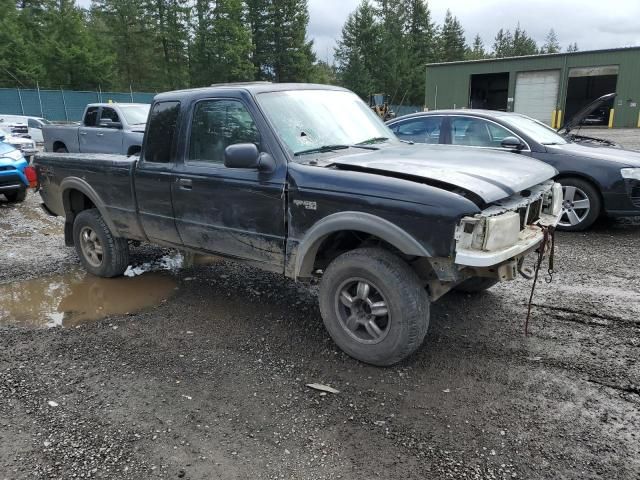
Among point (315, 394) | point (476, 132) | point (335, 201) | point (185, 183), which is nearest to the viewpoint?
point (315, 394)

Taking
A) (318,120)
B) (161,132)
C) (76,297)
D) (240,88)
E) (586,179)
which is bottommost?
(76,297)

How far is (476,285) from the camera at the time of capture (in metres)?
4.80

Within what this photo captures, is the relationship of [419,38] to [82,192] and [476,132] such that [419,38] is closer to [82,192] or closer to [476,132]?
[476,132]

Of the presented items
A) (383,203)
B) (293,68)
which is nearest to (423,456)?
(383,203)

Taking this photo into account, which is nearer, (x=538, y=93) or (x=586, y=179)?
(x=586, y=179)

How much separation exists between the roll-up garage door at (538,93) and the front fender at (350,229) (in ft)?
115

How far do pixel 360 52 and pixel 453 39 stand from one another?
76.3 ft

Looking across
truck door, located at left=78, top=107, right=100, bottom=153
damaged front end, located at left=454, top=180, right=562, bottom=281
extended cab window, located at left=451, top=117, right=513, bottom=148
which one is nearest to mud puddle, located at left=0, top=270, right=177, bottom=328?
damaged front end, located at left=454, top=180, right=562, bottom=281

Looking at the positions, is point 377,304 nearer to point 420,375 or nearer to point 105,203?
point 420,375

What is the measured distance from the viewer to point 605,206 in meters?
6.76

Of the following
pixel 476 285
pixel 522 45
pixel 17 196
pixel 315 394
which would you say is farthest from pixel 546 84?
pixel 522 45

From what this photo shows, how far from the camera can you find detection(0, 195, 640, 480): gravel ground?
2689mm

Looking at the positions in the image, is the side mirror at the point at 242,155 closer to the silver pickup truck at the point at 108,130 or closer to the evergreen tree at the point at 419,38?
the silver pickup truck at the point at 108,130

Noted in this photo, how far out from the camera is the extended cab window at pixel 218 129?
410 centimetres
